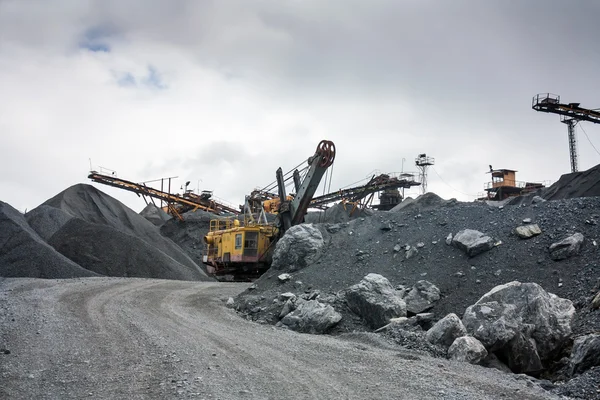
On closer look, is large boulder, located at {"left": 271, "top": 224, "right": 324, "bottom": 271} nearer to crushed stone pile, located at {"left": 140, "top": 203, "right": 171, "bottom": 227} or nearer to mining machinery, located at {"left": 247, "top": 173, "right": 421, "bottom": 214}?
mining machinery, located at {"left": 247, "top": 173, "right": 421, "bottom": 214}

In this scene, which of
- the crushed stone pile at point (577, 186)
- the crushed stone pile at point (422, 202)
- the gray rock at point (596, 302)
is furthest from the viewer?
the crushed stone pile at point (422, 202)

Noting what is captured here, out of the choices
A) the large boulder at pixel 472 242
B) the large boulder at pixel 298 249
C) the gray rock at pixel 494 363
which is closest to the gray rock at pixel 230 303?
the large boulder at pixel 298 249

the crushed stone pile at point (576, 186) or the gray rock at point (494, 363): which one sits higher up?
the crushed stone pile at point (576, 186)

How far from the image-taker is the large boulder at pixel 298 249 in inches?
603

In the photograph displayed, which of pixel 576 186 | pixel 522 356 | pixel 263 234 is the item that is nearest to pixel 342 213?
pixel 263 234

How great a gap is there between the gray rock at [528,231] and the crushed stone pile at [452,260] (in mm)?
41

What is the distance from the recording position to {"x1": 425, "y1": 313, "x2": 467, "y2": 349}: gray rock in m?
9.00

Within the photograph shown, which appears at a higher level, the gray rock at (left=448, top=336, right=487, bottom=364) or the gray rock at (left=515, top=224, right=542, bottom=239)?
the gray rock at (left=515, top=224, right=542, bottom=239)

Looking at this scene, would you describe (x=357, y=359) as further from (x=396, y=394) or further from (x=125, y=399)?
(x=125, y=399)

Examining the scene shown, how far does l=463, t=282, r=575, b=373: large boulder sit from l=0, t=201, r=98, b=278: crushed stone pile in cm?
1500

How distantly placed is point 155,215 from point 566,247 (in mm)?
39799

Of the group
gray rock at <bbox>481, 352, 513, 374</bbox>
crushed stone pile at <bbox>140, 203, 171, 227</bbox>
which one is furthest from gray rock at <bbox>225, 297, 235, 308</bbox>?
crushed stone pile at <bbox>140, 203, 171, 227</bbox>

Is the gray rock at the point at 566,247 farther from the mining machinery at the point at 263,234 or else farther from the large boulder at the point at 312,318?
the mining machinery at the point at 263,234

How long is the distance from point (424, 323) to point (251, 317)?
4008 mm
